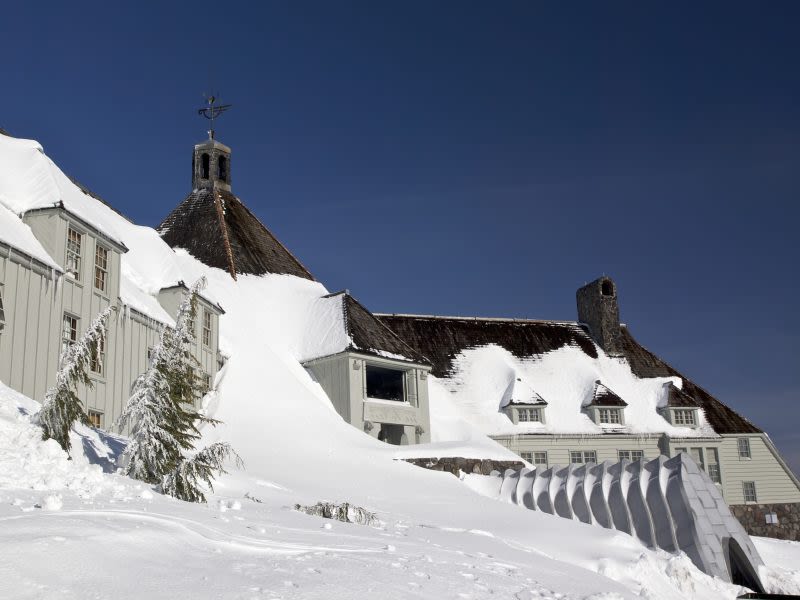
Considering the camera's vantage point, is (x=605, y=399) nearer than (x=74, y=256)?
No

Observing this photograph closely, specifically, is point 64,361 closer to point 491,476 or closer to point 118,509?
point 118,509

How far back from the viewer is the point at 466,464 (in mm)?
26188

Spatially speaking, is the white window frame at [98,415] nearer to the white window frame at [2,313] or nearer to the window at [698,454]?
the white window frame at [2,313]

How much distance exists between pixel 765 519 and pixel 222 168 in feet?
103

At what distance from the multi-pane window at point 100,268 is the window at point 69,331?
1.34 m

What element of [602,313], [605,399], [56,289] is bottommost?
[605,399]

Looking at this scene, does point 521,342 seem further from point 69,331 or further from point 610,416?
point 69,331

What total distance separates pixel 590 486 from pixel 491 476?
12.7 feet

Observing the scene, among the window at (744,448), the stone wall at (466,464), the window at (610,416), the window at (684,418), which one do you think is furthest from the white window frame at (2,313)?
the window at (744,448)

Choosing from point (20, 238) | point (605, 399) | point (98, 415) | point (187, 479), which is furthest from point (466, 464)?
point (605, 399)

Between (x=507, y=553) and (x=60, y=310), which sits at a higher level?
(x=60, y=310)

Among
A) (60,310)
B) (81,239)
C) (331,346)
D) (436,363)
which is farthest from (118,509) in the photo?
(436,363)

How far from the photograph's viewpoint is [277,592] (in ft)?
23.8

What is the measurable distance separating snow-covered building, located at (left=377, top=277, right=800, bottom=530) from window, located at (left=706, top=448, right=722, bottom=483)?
2.1 inches
